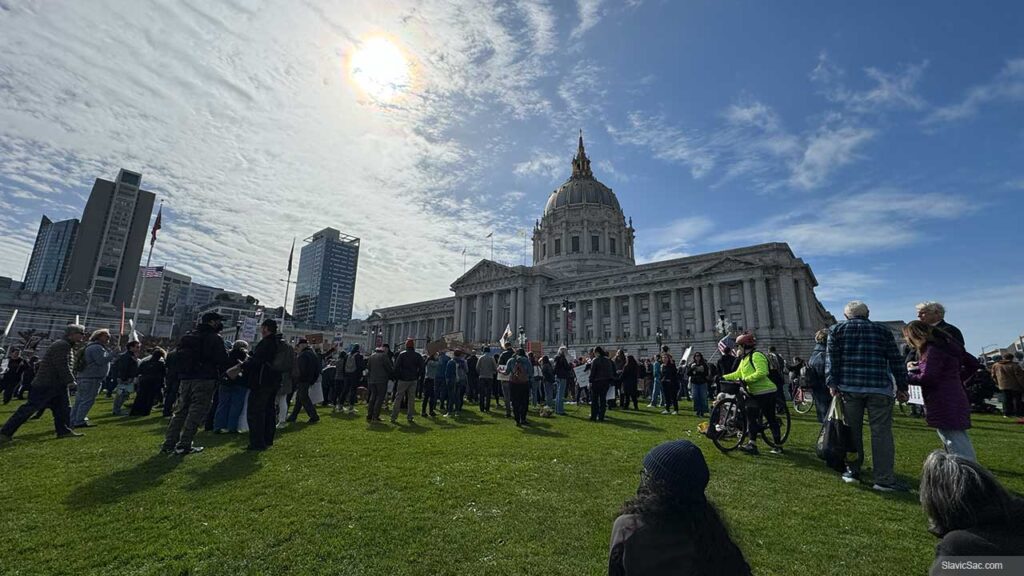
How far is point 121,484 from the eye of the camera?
18.4 ft

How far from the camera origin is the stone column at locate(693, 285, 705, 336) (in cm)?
5844

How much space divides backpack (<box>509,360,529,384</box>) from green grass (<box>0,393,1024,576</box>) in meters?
2.67

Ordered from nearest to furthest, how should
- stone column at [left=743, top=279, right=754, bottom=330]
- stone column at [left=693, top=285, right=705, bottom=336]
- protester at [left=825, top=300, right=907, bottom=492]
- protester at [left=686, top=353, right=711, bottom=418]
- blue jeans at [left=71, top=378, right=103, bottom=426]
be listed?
protester at [left=825, top=300, right=907, bottom=492] → blue jeans at [left=71, top=378, right=103, bottom=426] → protester at [left=686, top=353, right=711, bottom=418] → stone column at [left=743, top=279, right=754, bottom=330] → stone column at [left=693, top=285, right=705, bottom=336]

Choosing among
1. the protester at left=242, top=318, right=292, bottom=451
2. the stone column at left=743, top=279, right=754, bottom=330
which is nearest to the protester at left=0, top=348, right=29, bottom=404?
the protester at left=242, top=318, right=292, bottom=451

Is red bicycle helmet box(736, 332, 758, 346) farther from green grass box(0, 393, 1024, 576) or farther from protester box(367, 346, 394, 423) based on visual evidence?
protester box(367, 346, 394, 423)

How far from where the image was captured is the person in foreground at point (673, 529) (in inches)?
77.6

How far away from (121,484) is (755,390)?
9.83 m

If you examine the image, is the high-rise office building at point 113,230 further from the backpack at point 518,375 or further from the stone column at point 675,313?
the backpack at point 518,375

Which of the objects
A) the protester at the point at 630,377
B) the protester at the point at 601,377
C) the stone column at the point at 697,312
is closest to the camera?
the protester at the point at 601,377

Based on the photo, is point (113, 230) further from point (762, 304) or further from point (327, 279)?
point (762, 304)

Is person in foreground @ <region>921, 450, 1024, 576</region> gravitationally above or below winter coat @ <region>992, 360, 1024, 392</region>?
below

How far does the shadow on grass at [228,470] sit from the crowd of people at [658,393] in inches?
29.4

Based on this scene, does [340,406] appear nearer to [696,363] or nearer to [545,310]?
[696,363]

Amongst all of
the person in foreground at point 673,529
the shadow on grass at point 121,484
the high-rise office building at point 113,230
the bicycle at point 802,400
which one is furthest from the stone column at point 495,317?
the high-rise office building at point 113,230
